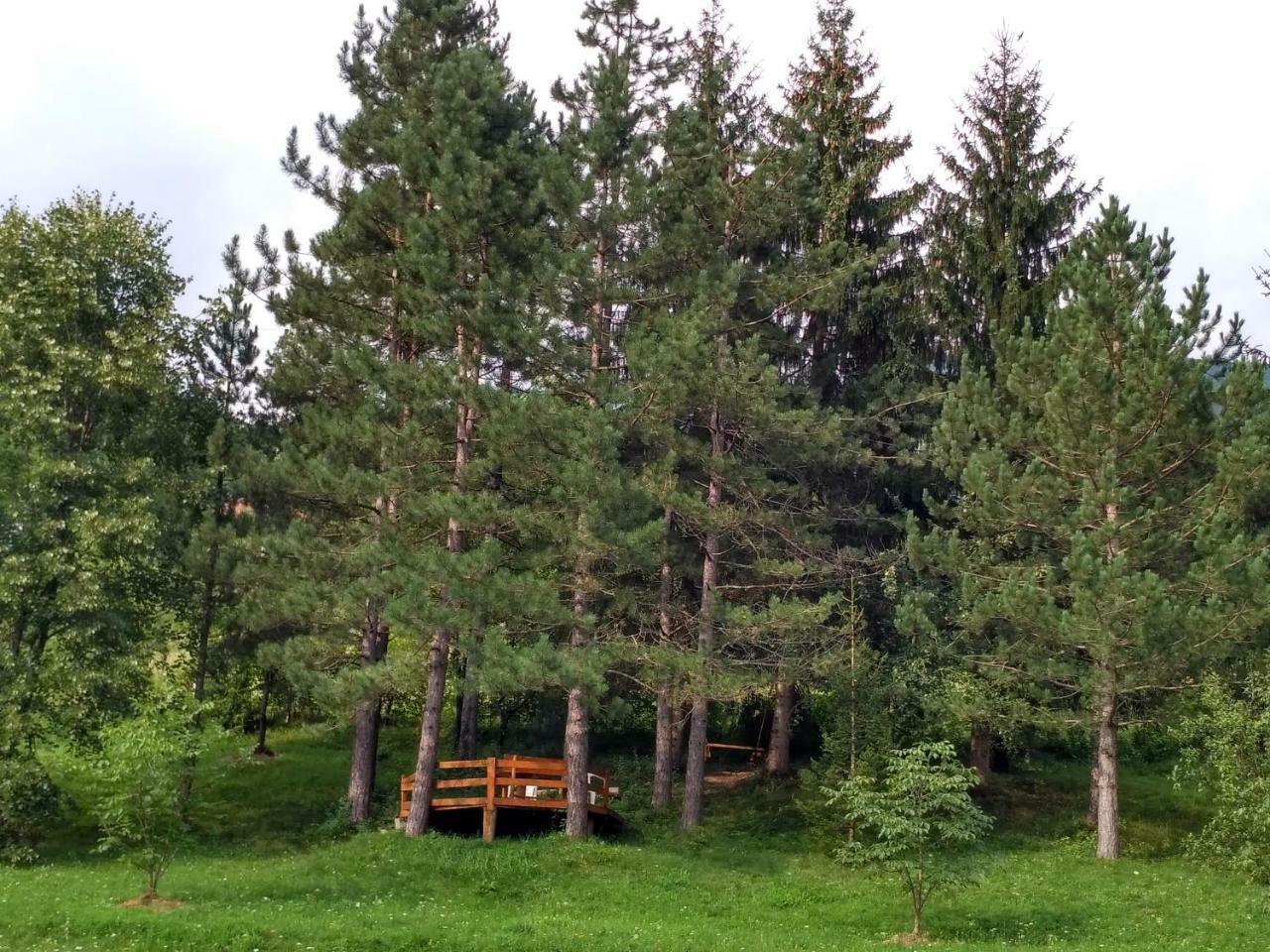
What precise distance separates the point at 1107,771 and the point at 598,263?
640 inches

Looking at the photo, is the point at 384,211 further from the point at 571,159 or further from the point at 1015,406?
the point at 1015,406

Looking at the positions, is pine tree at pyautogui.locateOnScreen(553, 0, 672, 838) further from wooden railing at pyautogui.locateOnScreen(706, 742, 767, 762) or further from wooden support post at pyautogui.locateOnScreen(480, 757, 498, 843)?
wooden railing at pyautogui.locateOnScreen(706, 742, 767, 762)

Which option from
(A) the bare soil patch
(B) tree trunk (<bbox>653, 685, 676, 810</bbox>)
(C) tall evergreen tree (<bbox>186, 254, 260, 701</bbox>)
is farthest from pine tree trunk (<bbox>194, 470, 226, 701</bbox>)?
(B) tree trunk (<bbox>653, 685, 676, 810</bbox>)

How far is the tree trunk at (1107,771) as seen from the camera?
22766 mm

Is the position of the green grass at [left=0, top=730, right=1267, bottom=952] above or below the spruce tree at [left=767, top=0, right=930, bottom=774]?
below

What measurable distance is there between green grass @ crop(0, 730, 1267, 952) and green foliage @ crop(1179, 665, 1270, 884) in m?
0.67

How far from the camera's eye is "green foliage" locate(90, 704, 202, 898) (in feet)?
61.1

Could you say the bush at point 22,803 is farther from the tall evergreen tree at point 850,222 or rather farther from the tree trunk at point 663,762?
the tall evergreen tree at point 850,222

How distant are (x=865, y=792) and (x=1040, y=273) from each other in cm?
1777

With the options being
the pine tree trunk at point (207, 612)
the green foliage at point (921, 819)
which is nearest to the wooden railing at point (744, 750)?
the green foliage at point (921, 819)

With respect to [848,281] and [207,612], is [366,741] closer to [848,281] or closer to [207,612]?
[207,612]

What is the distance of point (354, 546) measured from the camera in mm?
26141

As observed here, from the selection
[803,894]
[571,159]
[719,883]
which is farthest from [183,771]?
[571,159]

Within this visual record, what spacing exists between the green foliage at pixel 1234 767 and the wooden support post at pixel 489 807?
14.5 m
